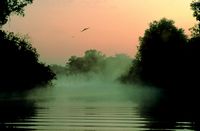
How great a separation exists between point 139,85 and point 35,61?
5032cm

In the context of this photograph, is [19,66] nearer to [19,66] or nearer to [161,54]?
[19,66]

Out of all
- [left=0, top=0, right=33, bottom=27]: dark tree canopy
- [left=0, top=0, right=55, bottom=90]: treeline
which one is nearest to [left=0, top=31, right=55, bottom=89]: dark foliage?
[left=0, top=0, right=55, bottom=90]: treeline

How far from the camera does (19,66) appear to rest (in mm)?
99062

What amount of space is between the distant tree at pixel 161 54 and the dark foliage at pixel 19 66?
2454 centimetres

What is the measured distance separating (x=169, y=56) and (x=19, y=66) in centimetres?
3272

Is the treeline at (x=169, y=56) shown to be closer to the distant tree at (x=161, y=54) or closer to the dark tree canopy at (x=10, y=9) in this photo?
the distant tree at (x=161, y=54)

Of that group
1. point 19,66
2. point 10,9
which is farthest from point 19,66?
point 10,9

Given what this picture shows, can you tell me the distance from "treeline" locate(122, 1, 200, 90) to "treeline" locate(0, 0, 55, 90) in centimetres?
2414

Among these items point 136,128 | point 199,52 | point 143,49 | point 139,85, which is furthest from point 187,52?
point 136,128

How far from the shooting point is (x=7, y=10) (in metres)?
67.2

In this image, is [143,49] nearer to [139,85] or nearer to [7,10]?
[139,85]

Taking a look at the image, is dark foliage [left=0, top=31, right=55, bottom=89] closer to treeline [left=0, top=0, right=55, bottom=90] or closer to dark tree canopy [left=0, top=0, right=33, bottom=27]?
treeline [left=0, top=0, right=55, bottom=90]

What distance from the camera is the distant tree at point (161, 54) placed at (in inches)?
4481

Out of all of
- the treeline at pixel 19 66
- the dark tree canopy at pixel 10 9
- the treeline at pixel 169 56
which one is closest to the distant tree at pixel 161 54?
the treeline at pixel 169 56
